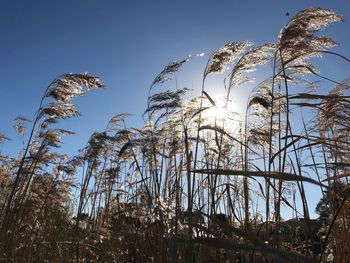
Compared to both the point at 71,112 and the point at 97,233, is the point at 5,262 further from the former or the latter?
the point at 71,112

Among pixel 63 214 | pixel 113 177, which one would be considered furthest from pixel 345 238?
pixel 63 214

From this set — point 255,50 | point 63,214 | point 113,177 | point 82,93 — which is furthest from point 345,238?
point 63,214

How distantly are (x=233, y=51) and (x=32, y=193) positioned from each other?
10.8 feet

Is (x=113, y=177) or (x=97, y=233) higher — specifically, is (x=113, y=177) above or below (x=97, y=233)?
above

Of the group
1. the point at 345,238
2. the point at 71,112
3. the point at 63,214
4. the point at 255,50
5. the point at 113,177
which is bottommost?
the point at 345,238

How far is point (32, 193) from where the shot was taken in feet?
18.2

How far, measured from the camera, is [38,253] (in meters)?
4.19

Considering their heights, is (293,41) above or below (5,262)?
above

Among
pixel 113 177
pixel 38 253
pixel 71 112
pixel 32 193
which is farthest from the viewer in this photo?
pixel 113 177

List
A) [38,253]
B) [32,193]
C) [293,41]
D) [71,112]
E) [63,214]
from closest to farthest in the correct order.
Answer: [293,41] < [38,253] < [71,112] < [32,193] < [63,214]

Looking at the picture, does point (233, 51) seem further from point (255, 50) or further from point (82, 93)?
point (82, 93)

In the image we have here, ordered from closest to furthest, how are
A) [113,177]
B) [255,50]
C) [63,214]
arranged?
[255,50] → [113,177] → [63,214]

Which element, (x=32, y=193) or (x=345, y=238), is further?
(x=32, y=193)

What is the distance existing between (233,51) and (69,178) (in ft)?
11.1
